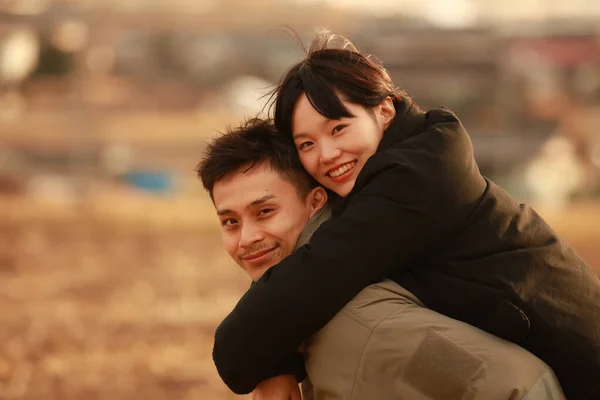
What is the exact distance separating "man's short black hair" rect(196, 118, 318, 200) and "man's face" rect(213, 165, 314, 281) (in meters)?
0.02

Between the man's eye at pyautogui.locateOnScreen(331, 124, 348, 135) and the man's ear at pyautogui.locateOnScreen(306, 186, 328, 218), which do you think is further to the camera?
the man's ear at pyautogui.locateOnScreen(306, 186, 328, 218)

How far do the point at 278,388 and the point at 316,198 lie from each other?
58cm

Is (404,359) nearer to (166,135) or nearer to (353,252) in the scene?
(353,252)

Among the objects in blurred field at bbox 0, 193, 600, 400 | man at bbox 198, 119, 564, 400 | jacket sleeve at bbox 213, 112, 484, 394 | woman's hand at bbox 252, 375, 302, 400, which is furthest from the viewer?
blurred field at bbox 0, 193, 600, 400

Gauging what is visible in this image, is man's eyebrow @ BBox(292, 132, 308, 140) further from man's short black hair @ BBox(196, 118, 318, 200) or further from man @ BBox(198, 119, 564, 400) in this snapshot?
man @ BBox(198, 119, 564, 400)

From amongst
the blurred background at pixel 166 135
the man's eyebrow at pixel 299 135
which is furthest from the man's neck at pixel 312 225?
the blurred background at pixel 166 135

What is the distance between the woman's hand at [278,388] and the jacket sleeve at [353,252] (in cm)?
8

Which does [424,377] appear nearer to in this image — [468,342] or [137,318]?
[468,342]

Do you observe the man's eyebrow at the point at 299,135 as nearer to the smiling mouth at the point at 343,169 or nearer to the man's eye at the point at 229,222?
the smiling mouth at the point at 343,169

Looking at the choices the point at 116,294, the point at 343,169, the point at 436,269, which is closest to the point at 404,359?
the point at 436,269

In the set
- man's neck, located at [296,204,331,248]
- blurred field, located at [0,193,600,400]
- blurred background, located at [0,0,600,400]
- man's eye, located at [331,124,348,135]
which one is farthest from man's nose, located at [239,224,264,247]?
blurred background, located at [0,0,600,400]

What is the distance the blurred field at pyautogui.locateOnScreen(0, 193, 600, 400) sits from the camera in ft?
20.9

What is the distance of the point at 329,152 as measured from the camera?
2666mm

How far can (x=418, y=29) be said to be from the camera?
64.9 feet
